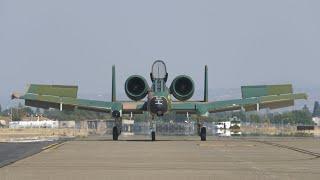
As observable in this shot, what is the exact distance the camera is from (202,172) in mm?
21531

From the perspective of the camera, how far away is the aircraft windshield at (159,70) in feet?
162

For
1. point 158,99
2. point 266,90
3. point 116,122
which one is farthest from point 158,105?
point 266,90

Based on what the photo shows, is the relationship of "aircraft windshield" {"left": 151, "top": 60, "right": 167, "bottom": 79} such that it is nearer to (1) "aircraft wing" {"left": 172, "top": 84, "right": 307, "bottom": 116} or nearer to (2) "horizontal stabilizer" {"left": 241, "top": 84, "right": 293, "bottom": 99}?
(1) "aircraft wing" {"left": 172, "top": 84, "right": 307, "bottom": 116}

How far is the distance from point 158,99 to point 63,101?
7120 mm

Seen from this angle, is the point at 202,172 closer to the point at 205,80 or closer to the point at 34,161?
the point at 34,161

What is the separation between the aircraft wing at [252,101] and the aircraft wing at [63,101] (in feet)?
10.7

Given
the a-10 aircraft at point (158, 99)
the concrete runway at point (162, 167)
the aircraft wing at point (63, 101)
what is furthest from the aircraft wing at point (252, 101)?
the concrete runway at point (162, 167)

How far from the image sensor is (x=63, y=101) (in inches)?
2028

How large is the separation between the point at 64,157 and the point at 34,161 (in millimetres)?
2566

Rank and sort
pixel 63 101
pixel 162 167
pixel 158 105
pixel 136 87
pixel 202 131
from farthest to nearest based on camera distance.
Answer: pixel 63 101, pixel 202 131, pixel 136 87, pixel 158 105, pixel 162 167

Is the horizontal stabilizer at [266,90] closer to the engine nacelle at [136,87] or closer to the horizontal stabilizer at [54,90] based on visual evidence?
the engine nacelle at [136,87]

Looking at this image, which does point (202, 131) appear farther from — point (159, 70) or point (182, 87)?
point (159, 70)

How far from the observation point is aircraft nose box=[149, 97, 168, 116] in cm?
4775

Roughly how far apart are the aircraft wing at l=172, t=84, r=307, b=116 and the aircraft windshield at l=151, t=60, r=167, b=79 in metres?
2.52
